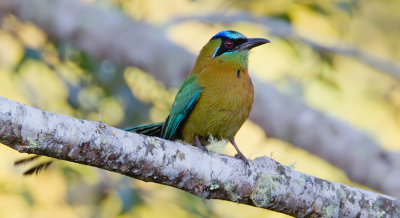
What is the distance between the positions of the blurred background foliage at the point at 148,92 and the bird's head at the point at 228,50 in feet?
6.10

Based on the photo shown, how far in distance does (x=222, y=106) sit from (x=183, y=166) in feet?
3.68

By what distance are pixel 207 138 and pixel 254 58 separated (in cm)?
397

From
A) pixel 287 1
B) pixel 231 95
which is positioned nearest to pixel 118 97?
pixel 287 1

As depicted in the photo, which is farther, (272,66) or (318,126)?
(272,66)

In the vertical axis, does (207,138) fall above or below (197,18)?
below

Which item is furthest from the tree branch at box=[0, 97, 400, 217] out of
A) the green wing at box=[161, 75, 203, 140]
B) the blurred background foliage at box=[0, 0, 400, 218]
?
the blurred background foliage at box=[0, 0, 400, 218]

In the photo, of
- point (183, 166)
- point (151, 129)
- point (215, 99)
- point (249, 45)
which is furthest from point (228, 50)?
point (183, 166)

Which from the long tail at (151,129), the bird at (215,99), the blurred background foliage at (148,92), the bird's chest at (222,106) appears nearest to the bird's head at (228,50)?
the bird at (215,99)

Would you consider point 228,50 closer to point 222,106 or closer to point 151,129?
point 222,106

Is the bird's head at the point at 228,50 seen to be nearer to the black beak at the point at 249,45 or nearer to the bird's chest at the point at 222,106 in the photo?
the black beak at the point at 249,45

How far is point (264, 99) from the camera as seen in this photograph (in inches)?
274

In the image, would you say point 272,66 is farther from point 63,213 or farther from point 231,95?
point 231,95

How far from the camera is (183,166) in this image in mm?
3521

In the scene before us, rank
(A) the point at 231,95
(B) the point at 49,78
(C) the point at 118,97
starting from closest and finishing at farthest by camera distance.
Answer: (A) the point at 231,95
(C) the point at 118,97
(B) the point at 49,78
